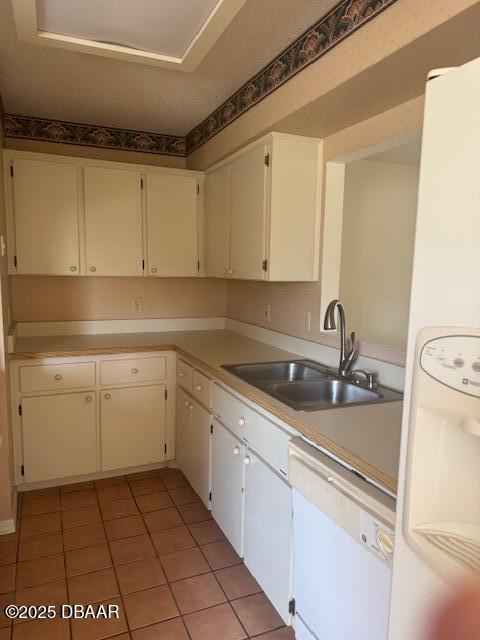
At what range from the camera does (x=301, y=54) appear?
Answer: 189 cm

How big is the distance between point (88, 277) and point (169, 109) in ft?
4.26

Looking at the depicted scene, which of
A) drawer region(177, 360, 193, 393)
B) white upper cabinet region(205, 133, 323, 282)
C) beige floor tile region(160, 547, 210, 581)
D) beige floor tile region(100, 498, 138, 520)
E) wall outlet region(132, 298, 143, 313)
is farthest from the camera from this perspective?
wall outlet region(132, 298, 143, 313)

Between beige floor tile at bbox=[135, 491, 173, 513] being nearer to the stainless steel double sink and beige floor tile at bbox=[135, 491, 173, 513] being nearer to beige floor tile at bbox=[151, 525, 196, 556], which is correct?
beige floor tile at bbox=[151, 525, 196, 556]

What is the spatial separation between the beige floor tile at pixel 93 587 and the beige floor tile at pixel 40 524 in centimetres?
46

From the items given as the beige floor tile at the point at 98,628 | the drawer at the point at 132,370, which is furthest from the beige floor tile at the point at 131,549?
the drawer at the point at 132,370

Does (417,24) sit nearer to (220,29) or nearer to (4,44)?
(220,29)

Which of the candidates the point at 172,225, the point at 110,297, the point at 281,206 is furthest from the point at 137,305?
the point at 281,206

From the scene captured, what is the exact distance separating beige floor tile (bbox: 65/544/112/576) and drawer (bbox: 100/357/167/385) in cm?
96

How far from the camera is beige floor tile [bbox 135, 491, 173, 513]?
2.57m

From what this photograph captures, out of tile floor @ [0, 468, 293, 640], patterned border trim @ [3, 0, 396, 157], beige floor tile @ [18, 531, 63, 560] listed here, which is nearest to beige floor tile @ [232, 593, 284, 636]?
tile floor @ [0, 468, 293, 640]

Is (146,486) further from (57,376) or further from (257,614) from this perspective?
(257,614)

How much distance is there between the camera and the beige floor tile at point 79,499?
259 centimetres

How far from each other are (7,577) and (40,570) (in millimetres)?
137

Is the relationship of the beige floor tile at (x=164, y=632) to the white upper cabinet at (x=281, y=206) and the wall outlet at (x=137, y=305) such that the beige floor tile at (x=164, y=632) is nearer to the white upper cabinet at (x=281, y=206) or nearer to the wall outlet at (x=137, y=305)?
the white upper cabinet at (x=281, y=206)
